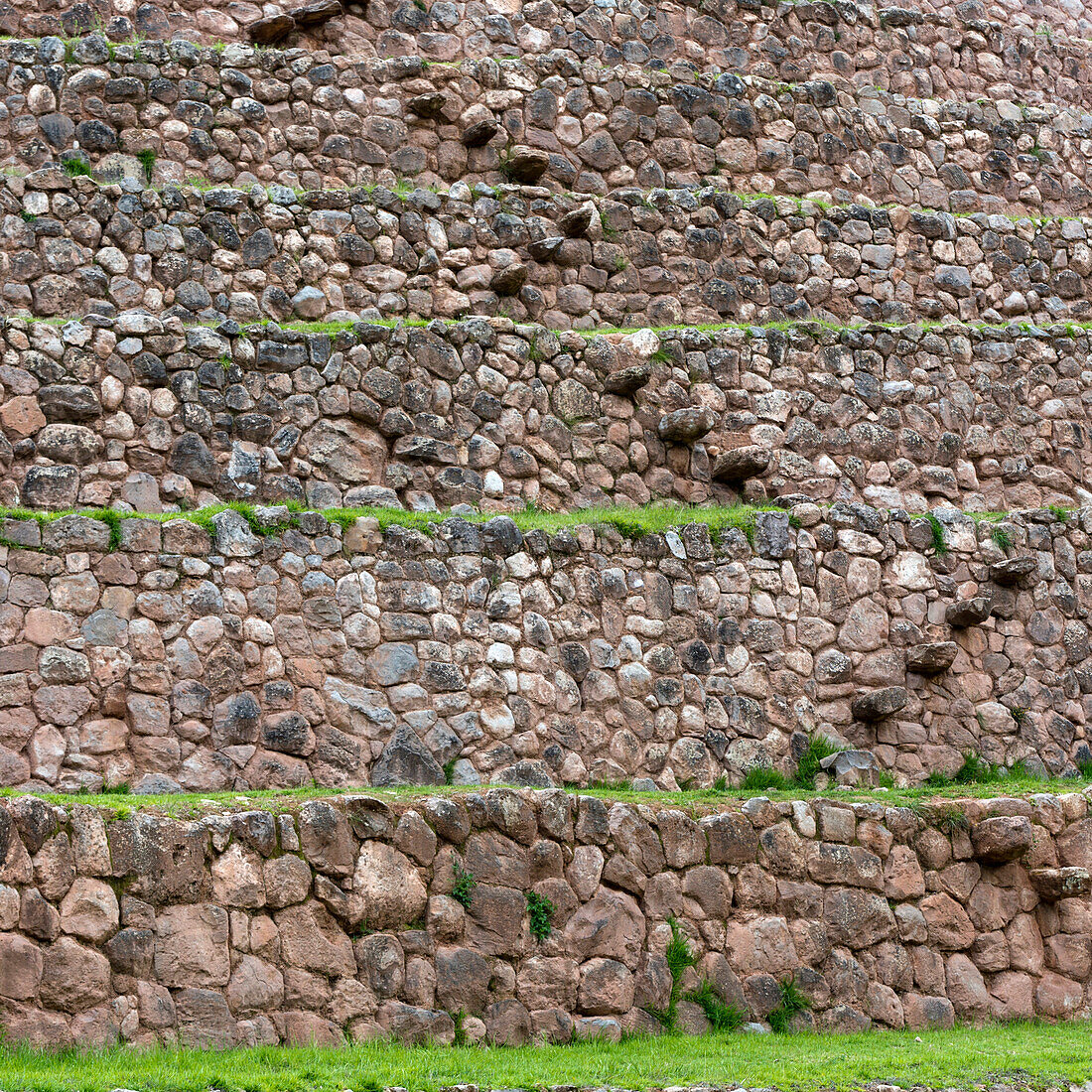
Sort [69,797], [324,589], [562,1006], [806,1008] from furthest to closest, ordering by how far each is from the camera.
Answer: [324,589] < [806,1008] < [562,1006] < [69,797]

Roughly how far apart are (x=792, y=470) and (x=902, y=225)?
370 centimetres

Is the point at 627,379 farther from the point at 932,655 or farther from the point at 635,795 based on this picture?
the point at 635,795

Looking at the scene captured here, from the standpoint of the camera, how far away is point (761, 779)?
9.85 metres

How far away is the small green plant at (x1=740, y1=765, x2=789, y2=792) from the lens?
982 cm

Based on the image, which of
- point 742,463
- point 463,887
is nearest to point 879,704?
point 742,463

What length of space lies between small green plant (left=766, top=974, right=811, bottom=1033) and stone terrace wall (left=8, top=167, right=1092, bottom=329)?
20.0 feet

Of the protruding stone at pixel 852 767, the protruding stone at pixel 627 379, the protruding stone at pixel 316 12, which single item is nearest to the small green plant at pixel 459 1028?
the protruding stone at pixel 852 767

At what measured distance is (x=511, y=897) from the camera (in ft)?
25.8

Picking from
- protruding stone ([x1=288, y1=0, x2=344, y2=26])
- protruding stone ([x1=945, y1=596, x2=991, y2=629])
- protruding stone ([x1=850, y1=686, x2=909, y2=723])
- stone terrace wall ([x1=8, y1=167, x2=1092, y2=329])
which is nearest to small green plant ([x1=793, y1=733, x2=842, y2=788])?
protruding stone ([x1=850, y1=686, x2=909, y2=723])

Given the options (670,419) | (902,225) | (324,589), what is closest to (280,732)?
(324,589)

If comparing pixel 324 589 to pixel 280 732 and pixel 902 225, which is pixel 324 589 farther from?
pixel 902 225

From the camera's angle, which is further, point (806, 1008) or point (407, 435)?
point (407, 435)

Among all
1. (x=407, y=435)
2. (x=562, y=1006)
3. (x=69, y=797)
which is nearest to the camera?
(x=69, y=797)

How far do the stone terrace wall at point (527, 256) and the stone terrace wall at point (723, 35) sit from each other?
2.16m
